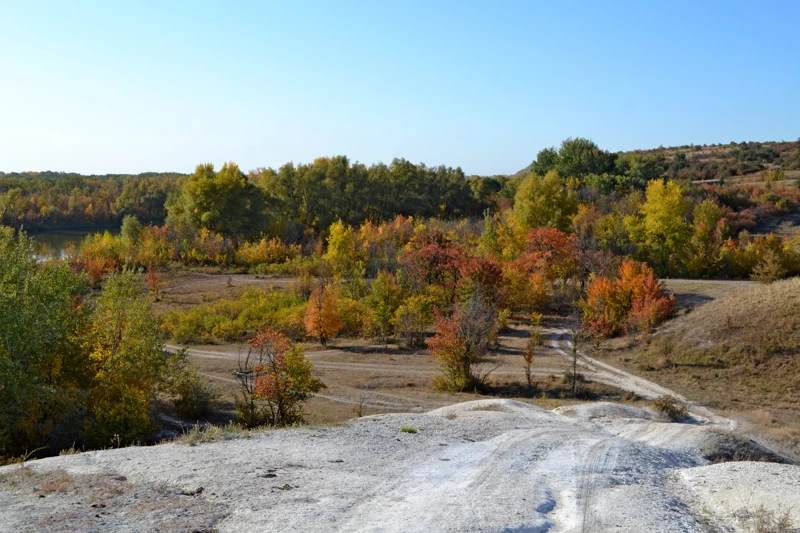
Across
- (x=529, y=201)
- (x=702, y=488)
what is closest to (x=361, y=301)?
(x=529, y=201)

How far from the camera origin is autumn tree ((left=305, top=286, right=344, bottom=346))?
43.7m

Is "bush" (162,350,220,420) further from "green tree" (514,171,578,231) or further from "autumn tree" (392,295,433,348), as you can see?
"green tree" (514,171,578,231)

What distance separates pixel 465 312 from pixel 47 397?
2025 centimetres

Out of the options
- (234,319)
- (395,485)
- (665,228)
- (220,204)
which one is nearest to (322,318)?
(234,319)

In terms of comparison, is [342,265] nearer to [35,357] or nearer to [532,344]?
[532,344]

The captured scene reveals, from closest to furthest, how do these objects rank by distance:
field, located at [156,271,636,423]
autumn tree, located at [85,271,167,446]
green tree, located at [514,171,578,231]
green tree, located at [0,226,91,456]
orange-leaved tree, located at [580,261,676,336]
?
1. green tree, located at [0,226,91,456]
2. autumn tree, located at [85,271,167,446]
3. field, located at [156,271,636,423]
4. orange-leaved tree, located at [580,261,676,336]
5. green tree, located at [514,171,578,231]

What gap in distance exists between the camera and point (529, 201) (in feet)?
207

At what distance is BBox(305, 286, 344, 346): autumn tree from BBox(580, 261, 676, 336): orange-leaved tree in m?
16.5

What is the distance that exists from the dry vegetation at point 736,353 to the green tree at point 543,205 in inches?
835

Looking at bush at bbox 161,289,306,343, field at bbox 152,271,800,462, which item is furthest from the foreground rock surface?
bush at bbox 161,289,306,343

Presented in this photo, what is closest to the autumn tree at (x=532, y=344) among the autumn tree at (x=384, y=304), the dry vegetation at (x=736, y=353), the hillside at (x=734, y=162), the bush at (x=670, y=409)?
the dry vegetation at (x=736, y=353)

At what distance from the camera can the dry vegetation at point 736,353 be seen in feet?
101

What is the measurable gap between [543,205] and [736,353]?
96.3 ft

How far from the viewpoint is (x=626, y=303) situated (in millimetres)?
44406
